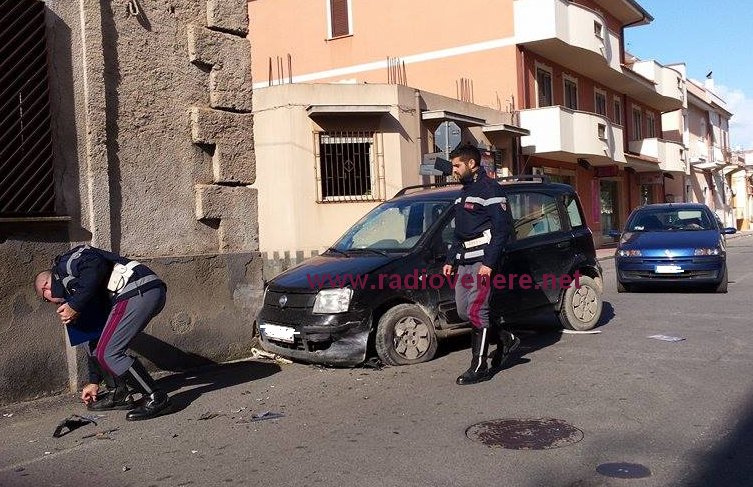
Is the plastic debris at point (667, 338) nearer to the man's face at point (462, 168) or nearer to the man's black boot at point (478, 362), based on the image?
the man's black boot at point (478, 362)

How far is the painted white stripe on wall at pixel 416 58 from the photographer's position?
2220 cm

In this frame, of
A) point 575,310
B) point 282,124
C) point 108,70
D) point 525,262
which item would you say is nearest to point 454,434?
point 525,262

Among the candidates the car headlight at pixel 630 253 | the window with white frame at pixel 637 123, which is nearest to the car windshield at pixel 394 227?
the car headlight at pixel 630 253

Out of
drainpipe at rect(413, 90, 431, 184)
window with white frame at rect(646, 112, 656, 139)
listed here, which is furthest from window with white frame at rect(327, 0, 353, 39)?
window with white frame at rect(646, 112, 656, 139)

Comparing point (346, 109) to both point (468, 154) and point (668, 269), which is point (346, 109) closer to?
point (668, 269)

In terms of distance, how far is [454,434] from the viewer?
498 cm

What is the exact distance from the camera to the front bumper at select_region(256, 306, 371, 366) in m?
6.86

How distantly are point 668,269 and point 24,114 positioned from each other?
9541 millimetres

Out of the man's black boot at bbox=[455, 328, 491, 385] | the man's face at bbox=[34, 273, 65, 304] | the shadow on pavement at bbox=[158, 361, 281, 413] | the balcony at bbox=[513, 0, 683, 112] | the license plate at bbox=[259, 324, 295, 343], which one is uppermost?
the balcony at bbox=[513, 0, 683, 112]

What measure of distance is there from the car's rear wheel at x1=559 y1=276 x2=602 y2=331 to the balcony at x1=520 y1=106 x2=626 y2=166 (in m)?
13.6

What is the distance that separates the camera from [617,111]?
31.3m

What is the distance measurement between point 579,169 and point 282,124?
1443 centimetres

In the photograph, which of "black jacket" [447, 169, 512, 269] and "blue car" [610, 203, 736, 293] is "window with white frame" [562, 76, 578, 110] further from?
"black jacket" [447, 169, 512, 269]

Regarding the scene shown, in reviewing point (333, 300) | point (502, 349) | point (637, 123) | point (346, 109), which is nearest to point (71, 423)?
point (333, 300)
